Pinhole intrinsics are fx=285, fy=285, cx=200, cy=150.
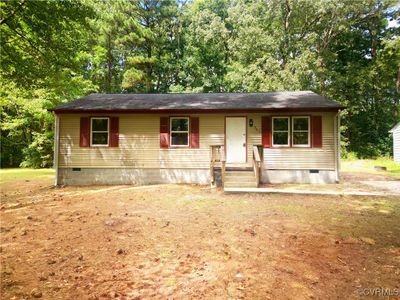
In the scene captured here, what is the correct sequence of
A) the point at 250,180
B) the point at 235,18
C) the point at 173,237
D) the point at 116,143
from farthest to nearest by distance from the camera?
the point at 235,18, the point at 116,143, the point at 250,180, the point at 173,237

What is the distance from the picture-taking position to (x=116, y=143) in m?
12.0

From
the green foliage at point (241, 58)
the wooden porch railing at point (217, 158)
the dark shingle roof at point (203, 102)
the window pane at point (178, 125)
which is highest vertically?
the green foliage at point (241, 58)

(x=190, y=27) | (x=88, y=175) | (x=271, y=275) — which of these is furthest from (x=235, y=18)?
(x=271, y=275)

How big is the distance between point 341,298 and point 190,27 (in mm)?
28395

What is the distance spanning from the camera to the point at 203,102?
41.7 ft

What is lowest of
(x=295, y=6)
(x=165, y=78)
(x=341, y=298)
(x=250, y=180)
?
(x=341, y=298)

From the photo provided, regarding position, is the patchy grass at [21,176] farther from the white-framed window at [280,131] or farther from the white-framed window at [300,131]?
the white-framed window at [300,131]

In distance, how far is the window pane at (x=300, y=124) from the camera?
1153 centimetres

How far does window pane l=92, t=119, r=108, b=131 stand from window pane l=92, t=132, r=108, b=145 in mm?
216

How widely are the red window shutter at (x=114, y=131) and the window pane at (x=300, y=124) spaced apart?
7346 mm

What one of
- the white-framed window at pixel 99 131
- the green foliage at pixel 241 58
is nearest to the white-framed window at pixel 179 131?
the white-framed window at pixel 99 131

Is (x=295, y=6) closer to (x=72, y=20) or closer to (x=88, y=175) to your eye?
(x=72, y=20)

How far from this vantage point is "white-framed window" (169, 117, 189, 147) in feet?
39.5

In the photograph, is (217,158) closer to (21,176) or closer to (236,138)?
(236,138)
